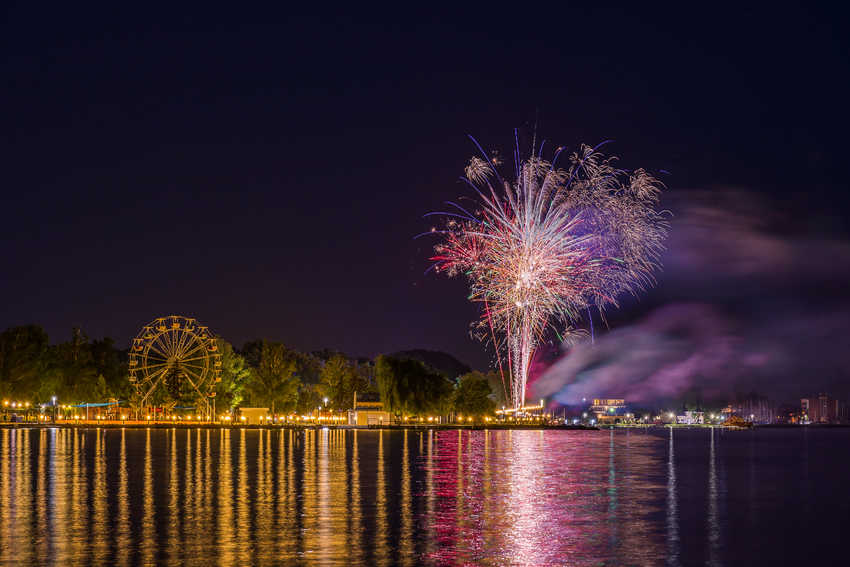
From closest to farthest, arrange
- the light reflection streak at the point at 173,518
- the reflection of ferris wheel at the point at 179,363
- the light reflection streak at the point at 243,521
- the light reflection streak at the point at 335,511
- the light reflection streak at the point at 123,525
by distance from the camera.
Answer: the light reflection streak at the point at 123,525
the light reflection streak at the point at 243,521
the light reflection streak at the point at 173,518
the light reflection streak at the point at 335,511
the reflection of ferris wheel at the point at 179,363

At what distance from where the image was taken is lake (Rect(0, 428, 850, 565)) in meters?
23.8

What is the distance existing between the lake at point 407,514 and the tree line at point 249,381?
89440 millimetres

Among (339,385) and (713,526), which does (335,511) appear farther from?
(339,385)

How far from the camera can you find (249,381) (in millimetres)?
163500

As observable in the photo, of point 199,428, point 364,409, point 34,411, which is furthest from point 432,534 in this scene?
point 34,411

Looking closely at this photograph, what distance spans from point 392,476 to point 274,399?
113 meters

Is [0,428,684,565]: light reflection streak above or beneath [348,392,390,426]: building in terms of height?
above

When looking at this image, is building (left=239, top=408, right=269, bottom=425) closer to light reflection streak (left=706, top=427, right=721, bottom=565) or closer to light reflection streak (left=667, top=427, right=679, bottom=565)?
light reflection streak (left=706, top=427, right=721, bottom=565)

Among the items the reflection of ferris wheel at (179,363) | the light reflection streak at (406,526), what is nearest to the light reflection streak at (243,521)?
the light reflection streak at (406,526)

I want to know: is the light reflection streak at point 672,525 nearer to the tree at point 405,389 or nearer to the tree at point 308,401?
the tree at point 405,389

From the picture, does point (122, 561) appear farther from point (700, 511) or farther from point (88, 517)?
point (700, 511)

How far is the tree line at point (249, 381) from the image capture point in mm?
144875

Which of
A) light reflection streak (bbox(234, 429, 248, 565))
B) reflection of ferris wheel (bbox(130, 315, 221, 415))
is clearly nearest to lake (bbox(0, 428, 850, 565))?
light reflection streak (bbox(234, 429, 248, 565))

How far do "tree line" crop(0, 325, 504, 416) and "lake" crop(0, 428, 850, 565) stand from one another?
89440 millimetres
